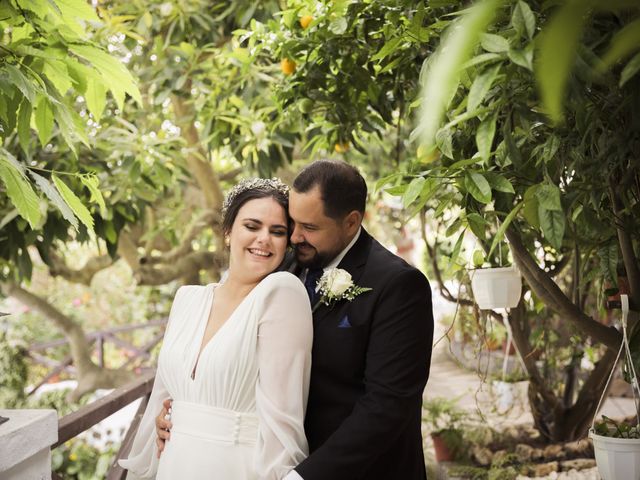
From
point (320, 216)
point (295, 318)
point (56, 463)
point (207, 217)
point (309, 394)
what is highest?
point (207, 217)

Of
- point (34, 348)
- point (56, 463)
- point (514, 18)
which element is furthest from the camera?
point (34, 348)

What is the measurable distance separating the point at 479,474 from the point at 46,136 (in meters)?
2.95

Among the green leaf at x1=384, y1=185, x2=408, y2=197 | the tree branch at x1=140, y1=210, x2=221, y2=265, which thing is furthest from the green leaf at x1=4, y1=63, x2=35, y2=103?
the tree branch at x1=140, y1=210, x2=221, y2=265

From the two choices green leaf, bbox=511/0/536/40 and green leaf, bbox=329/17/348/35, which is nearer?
green leaf, bbox=511/0/536/40

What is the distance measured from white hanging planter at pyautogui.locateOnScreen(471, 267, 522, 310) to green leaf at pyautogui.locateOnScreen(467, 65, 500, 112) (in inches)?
62.1

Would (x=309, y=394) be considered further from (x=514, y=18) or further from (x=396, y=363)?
(x=514, y=18)

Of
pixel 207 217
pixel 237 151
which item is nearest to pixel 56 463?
pixel 207 217

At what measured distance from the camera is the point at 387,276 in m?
1.81

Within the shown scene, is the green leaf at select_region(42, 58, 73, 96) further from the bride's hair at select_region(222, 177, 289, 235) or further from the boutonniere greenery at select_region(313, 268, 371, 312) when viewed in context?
the boutonniere greenery at select_region(313, 268, 371, 312)

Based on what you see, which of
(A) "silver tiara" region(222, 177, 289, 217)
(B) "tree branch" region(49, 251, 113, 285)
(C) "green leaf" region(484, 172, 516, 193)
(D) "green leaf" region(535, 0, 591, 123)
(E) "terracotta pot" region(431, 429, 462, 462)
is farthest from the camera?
(B) "tree branch" region(49, 251, 113, 285)

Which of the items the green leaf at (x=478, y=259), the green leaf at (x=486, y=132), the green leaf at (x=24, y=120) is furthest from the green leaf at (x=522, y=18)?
the green leaf at (x=478, y=259)

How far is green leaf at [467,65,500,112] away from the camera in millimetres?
940

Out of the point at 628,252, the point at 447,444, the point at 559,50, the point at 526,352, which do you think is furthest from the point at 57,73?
the point at 447,444

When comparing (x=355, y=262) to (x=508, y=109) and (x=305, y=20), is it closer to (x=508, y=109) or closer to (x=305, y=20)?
(x=508, y=109)
